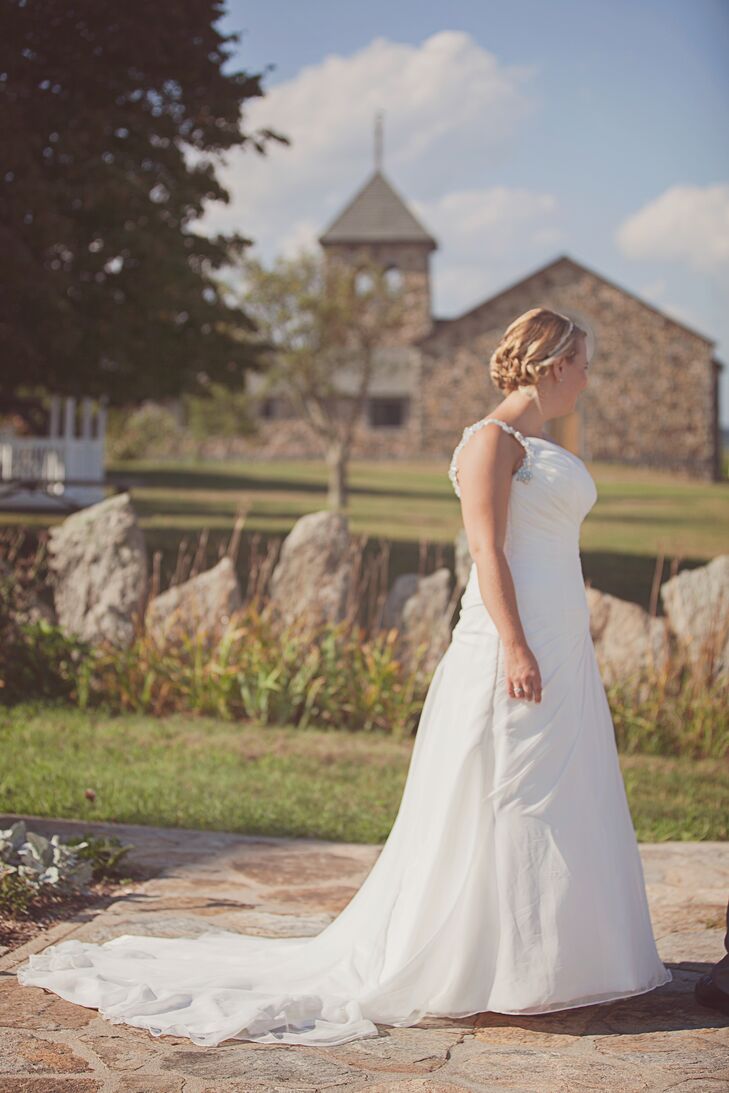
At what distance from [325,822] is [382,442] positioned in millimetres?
28773

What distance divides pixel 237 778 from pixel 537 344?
11.9 feet

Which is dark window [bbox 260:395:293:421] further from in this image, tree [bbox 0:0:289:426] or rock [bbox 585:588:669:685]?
rock [bbox 585:588:669:685]

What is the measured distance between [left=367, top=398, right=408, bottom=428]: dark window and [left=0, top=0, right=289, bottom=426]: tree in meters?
22.4

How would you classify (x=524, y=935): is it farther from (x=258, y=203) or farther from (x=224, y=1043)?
(x=258, y=203)

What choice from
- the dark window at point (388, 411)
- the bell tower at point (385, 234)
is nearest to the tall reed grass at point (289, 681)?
the dark window at point (388, 411)

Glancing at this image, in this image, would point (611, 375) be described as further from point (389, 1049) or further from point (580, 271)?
point (389, 1049)

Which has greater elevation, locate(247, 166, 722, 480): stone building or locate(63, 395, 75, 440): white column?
locate(247, 166, 722, 480): stone building

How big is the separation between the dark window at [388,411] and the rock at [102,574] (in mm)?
27704

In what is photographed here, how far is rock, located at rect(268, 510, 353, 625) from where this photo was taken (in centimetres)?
789

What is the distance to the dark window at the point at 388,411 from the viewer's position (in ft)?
118

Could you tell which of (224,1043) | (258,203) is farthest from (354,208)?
(224,1043)

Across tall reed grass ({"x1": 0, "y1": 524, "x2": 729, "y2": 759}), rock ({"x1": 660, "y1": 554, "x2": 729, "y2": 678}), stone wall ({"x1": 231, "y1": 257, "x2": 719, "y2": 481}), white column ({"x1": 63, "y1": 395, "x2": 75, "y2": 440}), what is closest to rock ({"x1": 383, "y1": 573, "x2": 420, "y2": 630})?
tall reed grass ({"x1": 0, "y1": 524, "x2": 729, "y2": 759})

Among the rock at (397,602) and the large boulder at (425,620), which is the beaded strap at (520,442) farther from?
the rock at (397,602)

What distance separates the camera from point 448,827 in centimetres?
308
